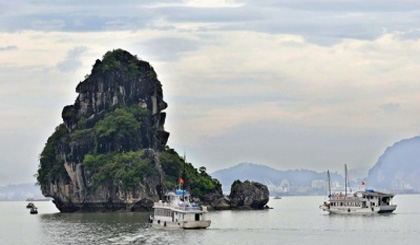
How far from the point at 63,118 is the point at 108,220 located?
1713 inches

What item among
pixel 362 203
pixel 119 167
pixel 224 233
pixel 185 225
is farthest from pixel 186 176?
pixel 224 233

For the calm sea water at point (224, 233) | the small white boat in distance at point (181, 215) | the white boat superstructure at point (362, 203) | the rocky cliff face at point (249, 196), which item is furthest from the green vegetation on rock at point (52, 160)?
the small white boat in distance at point (181, 215)

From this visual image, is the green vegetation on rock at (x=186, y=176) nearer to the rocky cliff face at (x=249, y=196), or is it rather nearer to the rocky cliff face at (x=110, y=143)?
the rocky cliff face at (x=110, y=143)

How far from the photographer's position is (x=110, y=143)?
152 metres

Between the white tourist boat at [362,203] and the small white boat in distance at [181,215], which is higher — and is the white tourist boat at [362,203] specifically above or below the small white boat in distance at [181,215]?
above

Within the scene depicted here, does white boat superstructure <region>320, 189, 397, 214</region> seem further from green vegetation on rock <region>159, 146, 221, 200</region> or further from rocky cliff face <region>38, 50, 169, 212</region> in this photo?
rocky cliff face <region>38, 50, 169, 212</region>

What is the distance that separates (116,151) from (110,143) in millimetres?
1756

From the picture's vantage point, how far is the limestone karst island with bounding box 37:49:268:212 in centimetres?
14475

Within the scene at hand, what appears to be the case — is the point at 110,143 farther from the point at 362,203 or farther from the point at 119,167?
the point at 362,203

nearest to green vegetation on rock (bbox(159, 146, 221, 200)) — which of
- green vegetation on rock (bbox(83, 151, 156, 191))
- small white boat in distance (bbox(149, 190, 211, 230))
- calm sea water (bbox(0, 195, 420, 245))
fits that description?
green vegetation on rock (bbox(83, 151, 156, 191))

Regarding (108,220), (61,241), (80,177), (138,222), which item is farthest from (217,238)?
(80,177)

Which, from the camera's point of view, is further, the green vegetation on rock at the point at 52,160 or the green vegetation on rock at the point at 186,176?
the green vegetation on rock at the point at 52,160

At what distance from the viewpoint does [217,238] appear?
84.6 metres

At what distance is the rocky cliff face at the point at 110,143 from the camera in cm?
14438
